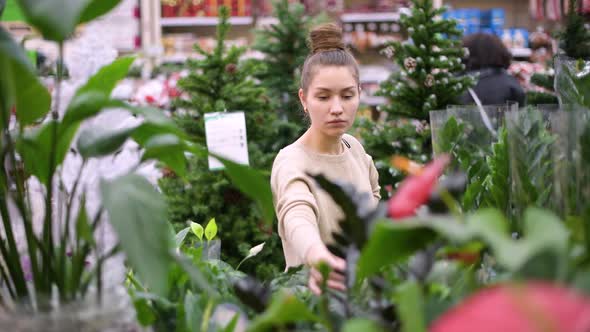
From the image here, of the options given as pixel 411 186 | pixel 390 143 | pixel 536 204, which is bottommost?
pixel 390 143

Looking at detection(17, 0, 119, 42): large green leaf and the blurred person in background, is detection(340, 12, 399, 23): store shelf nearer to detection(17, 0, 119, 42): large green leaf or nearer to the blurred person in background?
the blurred person in background

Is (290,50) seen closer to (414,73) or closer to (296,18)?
(296,18)

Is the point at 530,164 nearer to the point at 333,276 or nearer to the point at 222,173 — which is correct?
the point at 333,276

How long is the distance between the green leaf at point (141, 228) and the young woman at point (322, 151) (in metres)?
0.65

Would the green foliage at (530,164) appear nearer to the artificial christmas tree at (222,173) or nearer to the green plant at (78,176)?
the green plant at (78,176)

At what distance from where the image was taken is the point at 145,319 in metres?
0.94

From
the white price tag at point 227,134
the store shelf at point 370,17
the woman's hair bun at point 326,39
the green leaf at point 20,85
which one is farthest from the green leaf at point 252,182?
the store shelf at point 370,17

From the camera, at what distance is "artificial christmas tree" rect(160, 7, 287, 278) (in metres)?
2.68

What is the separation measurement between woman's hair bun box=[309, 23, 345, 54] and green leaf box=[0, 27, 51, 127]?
0.99 metres

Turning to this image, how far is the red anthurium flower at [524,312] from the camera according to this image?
0.49m

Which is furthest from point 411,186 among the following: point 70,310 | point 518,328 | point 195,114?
point 195,114

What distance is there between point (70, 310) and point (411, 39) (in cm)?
Answer: 246

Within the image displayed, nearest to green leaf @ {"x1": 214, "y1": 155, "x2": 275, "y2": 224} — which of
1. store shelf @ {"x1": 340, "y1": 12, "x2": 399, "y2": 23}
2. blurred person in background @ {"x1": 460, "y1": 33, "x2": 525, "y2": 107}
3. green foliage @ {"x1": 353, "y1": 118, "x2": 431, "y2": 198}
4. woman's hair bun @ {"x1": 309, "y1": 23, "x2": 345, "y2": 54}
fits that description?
woman's hair bun @ {"x1": 309, "y1": 23, "x2": 345, "y2": 54}

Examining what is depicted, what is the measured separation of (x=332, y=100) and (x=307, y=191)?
9.3 inches
